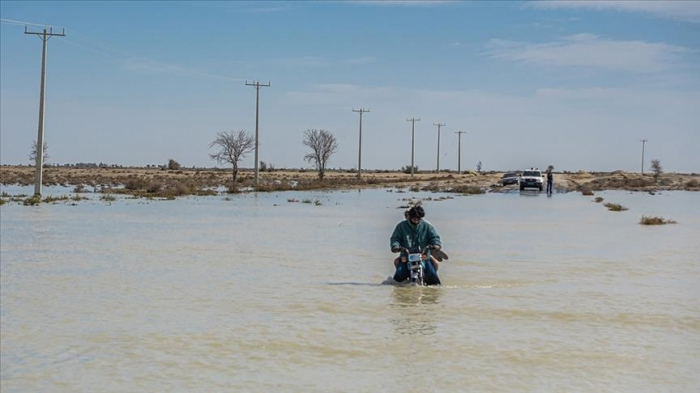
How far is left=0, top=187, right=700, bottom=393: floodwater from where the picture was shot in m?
8.60

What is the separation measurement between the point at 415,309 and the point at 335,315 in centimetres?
118

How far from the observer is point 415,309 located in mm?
12391

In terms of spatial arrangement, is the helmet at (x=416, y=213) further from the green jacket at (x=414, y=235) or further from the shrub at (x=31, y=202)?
the shrub at (x=31, y=202)

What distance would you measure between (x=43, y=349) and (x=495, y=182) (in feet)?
259

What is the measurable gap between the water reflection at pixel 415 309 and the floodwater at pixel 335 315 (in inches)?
1.3

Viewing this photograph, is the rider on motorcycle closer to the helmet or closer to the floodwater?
the helmet

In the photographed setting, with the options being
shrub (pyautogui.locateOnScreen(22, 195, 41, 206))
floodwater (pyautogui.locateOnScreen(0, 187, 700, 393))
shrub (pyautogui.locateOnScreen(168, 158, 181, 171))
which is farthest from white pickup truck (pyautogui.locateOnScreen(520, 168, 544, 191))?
shrub (pyautogui.locateOnScreen(168, 158, 181, 171))

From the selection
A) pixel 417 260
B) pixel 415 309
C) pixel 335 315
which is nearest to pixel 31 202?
pixel 417 260

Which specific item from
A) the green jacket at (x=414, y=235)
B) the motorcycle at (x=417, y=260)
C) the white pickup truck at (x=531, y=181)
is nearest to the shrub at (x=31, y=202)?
the motorcycle at (x=417, y=260)

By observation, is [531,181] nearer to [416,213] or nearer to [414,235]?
[414,235]

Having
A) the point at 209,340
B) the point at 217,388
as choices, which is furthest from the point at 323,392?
the point at 209,340

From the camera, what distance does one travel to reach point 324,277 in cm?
1612

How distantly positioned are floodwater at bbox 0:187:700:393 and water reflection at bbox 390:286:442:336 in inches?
1.3

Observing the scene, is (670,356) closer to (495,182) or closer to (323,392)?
(323,392)
